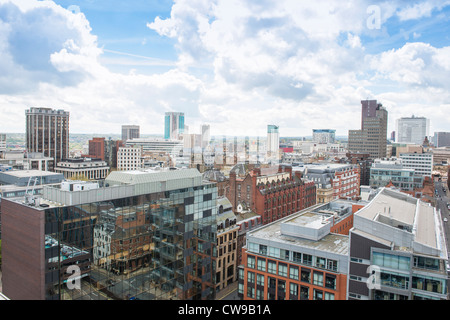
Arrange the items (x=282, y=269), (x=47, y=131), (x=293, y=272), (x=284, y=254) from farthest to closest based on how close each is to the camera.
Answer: (x=47, y=131), (x=284, y=254), (x=282, y=269), (x=293, y=272)

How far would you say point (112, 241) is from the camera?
28938mm

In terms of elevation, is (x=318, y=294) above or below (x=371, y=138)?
below

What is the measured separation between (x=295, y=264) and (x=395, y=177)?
74.2 metres

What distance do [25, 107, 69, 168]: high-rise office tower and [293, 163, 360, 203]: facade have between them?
10335 cm

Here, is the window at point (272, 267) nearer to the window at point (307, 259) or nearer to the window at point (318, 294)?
the window at point (307, 259)

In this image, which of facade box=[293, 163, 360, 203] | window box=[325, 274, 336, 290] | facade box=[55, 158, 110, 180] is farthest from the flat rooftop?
facade box=[55, 158, 110, 180]

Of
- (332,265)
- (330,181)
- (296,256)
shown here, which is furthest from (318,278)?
(330,181)

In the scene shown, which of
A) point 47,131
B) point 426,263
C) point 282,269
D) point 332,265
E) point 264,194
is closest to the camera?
point 426,263

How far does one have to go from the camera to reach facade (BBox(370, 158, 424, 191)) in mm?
92425

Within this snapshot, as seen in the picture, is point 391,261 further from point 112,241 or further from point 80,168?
point 80,168

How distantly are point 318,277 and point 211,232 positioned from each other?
12.8 metres
